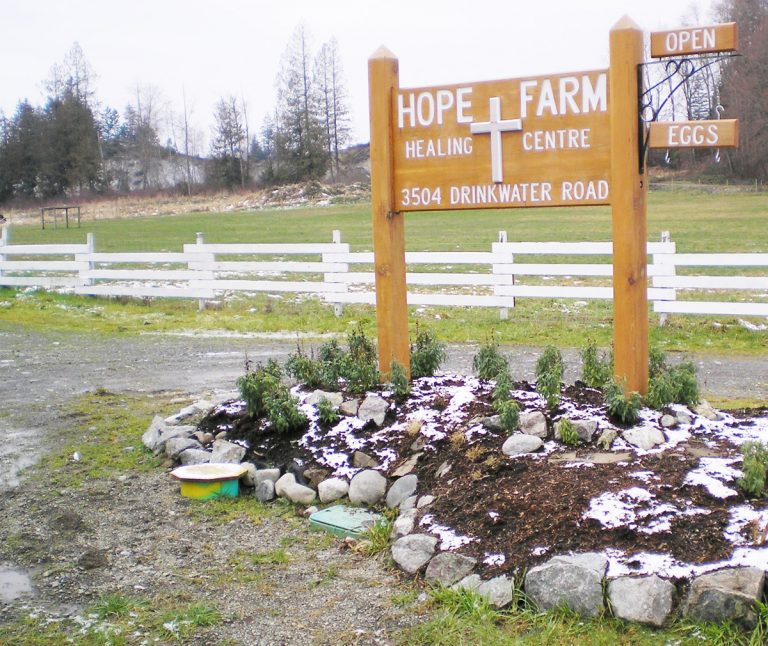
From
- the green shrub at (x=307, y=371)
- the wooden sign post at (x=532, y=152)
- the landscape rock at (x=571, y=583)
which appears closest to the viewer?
the landscape rock at (x=571, y=583)

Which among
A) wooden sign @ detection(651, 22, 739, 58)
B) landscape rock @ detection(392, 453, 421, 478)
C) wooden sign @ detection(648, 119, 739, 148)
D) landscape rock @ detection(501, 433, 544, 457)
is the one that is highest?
wooden sign @ detection(651, 22, 739, 58)

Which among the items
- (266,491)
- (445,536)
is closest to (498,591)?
(445,536)

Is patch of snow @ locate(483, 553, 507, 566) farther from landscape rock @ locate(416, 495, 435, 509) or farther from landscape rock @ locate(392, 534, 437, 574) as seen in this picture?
landscape rock @ locate(416, 495, 435, 509)

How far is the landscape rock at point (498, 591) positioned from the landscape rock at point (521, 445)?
125 cm

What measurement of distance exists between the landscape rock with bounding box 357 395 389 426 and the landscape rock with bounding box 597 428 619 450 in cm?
157

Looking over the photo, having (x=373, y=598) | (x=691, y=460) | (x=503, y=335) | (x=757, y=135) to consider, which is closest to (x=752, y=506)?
(x=691, y=460)

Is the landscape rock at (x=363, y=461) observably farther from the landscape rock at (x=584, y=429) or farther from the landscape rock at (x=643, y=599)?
the landscape rock at (x=643, y=599)

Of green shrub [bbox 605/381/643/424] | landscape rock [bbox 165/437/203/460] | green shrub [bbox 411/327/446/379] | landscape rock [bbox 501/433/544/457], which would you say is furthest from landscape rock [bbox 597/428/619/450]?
landscape rock [bbox 165/437/203/460]

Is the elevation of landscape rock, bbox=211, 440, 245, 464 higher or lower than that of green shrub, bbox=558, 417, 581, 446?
lower

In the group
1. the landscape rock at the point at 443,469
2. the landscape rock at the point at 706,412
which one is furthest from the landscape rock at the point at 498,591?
the landscape rock at the point at 706,412

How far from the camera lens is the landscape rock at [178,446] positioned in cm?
678

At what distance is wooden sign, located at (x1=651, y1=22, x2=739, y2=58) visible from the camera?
565cm

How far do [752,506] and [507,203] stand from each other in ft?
9.32

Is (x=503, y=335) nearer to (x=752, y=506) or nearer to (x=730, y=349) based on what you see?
(x=730, y=349)
